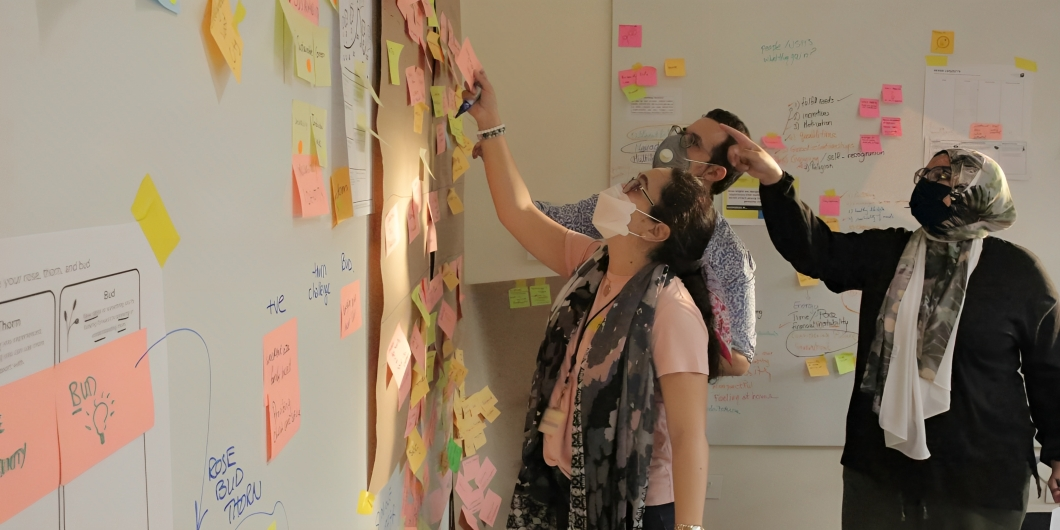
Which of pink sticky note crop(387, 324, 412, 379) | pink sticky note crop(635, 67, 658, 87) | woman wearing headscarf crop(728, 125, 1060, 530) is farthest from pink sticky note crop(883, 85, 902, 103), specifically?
pink sticky note crop(387, 324, 412, 379)

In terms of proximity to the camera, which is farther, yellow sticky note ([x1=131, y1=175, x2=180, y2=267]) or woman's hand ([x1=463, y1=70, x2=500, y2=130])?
woman's hand ([x1=463, y1=70, x2=500, y2=130])

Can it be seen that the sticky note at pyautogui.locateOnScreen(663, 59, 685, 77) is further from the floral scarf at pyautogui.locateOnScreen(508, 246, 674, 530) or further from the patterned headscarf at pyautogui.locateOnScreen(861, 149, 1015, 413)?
the floral scarf at pyautogui.locateOnScreen(508, 246, 674, 530)

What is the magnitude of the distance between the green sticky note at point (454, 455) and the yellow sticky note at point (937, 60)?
6.99 feet

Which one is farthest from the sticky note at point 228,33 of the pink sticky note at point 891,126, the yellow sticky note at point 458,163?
the pink sticky note at point 891,126

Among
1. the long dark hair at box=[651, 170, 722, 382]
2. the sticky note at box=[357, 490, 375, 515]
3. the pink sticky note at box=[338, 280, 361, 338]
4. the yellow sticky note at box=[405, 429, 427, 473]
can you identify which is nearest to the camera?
the pink sticky note at box=[338, 280, 361, 338]

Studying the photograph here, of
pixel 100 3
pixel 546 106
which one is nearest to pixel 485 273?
pixel 546 106

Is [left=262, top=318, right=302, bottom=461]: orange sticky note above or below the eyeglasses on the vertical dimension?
below

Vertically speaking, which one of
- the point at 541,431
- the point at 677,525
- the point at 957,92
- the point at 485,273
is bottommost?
the point at 677,525

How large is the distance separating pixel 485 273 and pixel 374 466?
4.66 ft

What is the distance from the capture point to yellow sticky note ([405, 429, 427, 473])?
1303mm

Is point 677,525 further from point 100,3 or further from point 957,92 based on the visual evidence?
point 957,92

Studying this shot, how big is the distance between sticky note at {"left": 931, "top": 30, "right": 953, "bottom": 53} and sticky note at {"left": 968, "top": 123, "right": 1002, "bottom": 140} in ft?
0.96

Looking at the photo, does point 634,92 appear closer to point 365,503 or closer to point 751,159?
point 751,159

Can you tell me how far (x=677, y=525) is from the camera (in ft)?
4.30
